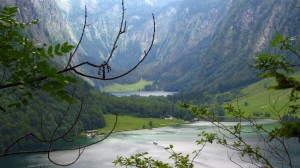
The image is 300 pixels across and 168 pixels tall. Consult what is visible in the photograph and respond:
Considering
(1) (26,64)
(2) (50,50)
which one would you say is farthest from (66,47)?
(1) (26,64)

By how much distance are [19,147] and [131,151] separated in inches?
2217

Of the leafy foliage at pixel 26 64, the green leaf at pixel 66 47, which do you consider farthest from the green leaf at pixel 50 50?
the green leaf at pixel 66 47

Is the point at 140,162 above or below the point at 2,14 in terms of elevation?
below

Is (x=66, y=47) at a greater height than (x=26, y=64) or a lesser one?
greater

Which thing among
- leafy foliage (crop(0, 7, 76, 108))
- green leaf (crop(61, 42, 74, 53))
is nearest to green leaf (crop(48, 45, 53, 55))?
leafy foliage (crop(0, 7, 76, 108))

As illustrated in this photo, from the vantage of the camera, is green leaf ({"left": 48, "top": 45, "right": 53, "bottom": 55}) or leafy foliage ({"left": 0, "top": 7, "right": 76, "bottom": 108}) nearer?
leafy foliage ({"left": 0, "top": 7, "right": 76, "bottom": 108})

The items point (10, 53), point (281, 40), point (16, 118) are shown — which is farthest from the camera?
point (16, 118)

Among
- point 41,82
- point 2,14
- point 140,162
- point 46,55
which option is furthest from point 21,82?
point 140,162

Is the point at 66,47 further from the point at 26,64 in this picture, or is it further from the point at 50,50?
the point at 26,64

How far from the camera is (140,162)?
1183 centimetres

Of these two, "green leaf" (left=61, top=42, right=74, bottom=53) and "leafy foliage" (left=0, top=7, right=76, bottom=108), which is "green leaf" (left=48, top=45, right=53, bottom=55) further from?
"green leaf" (left=61, top=42, right=74, bottom=53)

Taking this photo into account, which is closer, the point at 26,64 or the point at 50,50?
the point at 26,64

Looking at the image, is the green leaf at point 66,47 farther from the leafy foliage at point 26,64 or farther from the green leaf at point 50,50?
the green leaf at point 50,50

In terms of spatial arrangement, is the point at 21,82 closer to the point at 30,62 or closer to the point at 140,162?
the point at 30,62
